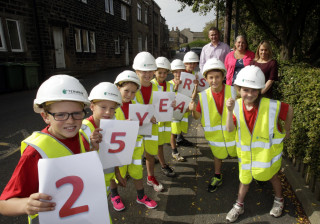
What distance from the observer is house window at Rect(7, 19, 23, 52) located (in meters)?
10.7

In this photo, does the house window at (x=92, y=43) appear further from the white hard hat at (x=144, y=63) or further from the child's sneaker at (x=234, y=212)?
the child's sneaker at (x=234, y=212)

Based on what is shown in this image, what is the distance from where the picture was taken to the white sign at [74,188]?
1.38m

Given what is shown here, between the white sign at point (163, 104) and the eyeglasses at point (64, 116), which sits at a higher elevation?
the eyeglasses at point (64, 116)

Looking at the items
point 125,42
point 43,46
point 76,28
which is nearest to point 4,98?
point 43,46

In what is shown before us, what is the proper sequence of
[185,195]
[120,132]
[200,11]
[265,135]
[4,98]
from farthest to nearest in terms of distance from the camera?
1. [200,11]
2. [4,98]
3. [185,195]
4. [265,135]
5. [120,132]

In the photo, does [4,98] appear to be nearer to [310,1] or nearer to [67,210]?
[67,210]

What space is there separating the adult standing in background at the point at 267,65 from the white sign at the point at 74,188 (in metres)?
3.83

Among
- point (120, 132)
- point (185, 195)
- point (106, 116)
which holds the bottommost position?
point (185, 195)

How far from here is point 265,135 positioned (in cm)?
260

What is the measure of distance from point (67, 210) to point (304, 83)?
149 inches

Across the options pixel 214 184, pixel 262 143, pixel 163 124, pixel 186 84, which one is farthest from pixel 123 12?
pixel 262 143

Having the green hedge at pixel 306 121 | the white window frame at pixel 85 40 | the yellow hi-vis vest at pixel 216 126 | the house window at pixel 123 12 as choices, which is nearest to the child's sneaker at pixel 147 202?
the yellow hi-vis vest at pixel 216 126

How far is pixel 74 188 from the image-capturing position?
4.88ft

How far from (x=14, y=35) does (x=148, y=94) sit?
1103cm
